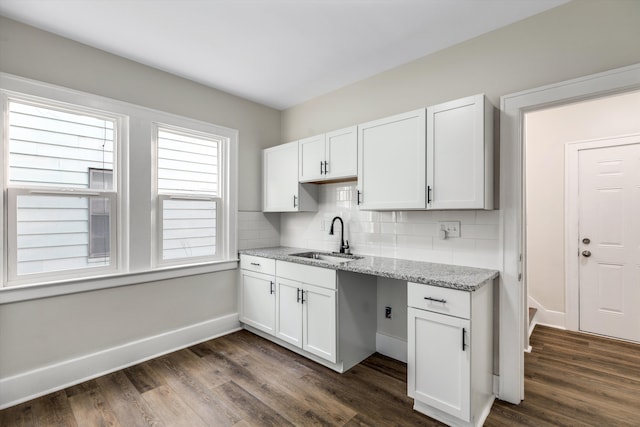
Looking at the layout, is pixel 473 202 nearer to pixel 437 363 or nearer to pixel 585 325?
pixel 437 363

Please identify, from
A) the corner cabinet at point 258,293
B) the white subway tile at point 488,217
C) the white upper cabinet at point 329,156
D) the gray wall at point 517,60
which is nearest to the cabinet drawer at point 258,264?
the corner cabinet at point 258,293

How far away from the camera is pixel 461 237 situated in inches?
91.6

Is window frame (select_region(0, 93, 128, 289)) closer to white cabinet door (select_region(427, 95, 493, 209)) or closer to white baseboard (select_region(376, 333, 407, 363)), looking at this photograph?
white baseboard (select_region(376, 333, 407, 363))

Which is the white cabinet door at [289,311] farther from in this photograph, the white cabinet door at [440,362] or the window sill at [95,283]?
the white cabinet door at [440,362]

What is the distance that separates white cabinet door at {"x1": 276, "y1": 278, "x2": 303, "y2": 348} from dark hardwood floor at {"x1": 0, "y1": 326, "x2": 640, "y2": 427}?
0.58ft

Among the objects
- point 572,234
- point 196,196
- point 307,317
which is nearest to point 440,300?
point 307,317

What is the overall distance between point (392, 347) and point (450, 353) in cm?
99

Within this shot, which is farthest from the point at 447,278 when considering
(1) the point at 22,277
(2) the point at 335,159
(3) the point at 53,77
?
(3) the point at 53,77

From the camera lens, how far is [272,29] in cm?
220

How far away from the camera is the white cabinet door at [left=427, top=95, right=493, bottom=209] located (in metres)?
1.97

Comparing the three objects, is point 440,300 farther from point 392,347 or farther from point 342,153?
point 342,153

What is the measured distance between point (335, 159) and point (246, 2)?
1.37 m

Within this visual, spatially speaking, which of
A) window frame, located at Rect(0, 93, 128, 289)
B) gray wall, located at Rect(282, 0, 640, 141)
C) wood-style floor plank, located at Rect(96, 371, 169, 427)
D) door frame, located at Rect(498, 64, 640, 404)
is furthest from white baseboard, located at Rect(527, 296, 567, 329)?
window frame, located at Rect(0, 93, 128, 289)

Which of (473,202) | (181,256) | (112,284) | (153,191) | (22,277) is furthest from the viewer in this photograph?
(181,256)
